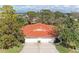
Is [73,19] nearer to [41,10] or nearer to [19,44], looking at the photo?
[41,10]

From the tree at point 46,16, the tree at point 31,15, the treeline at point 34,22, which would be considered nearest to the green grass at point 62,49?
the treeline at point 34,22

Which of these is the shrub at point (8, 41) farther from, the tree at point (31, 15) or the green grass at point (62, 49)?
the green grass at point (62, 49)

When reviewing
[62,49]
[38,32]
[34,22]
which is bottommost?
[62,49]

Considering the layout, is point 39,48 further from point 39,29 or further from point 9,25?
point 9,25

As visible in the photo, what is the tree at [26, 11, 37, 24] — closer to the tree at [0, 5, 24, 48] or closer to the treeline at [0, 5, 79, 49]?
the treeline at [0, 5, 79, 49]

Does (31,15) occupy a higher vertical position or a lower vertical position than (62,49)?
higher

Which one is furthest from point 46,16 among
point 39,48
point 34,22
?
point 39,48

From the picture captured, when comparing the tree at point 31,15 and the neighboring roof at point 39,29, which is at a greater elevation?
the tree at point 31,15

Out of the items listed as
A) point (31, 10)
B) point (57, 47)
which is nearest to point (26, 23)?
point (31, 10)

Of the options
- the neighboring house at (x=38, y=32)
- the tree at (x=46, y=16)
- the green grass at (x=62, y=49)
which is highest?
the tree at (x=46, y=16)

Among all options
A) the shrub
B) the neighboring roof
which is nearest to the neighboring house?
the neighboring roof
